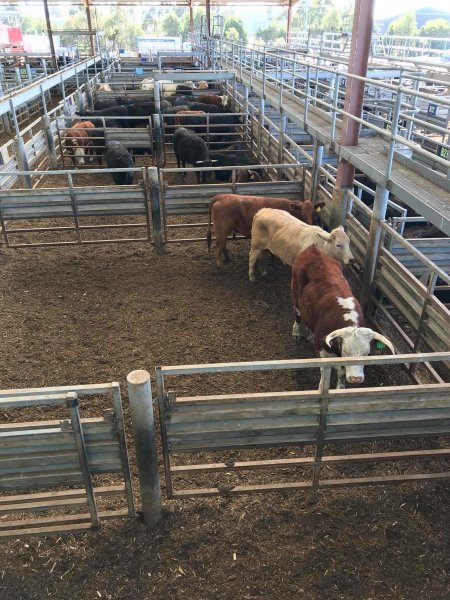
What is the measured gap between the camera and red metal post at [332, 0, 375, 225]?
21.0 ft

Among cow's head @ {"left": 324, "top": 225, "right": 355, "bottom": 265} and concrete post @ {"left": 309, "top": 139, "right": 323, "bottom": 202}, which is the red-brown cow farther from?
concrete post @ {"left": 309, "top": 139, "right": 323, "bottom": 202}

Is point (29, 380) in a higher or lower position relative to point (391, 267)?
lower

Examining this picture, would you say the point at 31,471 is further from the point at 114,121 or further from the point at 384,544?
the point at 114,121

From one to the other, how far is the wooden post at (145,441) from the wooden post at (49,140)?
34.7ft

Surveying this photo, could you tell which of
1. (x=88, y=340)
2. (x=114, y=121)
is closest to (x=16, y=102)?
(x=114, y=121)

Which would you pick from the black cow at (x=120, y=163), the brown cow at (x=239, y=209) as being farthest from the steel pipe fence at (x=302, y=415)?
the black cow at (x=120, y=163)

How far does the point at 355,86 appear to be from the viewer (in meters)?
6.66

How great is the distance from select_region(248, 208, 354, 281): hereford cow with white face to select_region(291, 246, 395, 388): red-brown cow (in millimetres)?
386

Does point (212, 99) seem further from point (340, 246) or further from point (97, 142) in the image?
point (340, 246)

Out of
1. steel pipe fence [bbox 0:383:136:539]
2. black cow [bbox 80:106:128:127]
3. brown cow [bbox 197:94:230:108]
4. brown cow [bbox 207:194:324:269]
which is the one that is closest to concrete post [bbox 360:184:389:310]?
brown cow [bbox 207:194:324:269]

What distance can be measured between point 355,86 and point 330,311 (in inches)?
146

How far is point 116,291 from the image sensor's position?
683 cm

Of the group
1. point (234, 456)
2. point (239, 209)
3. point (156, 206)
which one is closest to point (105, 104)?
point (156, 206)

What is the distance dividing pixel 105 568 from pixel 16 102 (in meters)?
11.3
